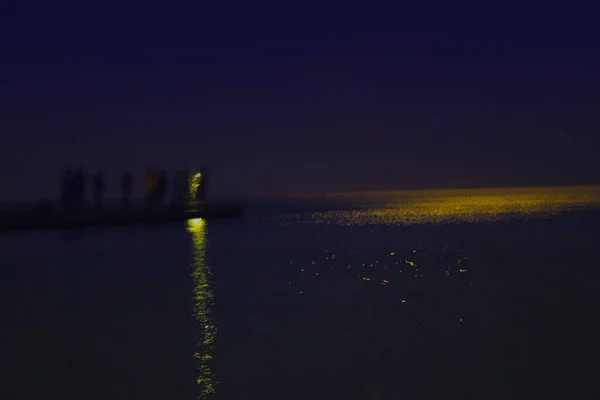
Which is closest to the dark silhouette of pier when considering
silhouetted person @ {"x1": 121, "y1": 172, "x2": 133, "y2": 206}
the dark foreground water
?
silhouetted person @ {"x1": 121, "y1": 172, "x2": 133, "y2": 206}

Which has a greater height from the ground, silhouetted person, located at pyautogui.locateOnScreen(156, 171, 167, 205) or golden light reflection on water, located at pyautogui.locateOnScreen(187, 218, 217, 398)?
silhouetted person, located at pyautogui.locateOnScreen(156, 171, 167, 205)

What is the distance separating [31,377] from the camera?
10.7 meters

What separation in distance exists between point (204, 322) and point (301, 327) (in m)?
1.86

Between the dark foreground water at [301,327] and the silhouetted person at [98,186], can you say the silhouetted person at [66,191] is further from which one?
the dark foreground water at [301,327]

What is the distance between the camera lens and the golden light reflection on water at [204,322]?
33.5 feet

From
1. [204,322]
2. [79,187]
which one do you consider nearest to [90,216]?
[79,187]

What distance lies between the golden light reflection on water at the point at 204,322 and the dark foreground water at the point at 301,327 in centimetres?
3

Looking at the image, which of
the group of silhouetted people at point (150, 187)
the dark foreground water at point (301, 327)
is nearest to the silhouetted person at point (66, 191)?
the group of silhouetted people at point (150, 187)

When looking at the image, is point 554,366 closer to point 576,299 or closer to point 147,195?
point 576,299

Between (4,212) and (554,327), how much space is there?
39.9 meters

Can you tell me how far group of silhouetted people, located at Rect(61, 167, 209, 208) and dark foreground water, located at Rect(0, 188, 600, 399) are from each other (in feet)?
75.6

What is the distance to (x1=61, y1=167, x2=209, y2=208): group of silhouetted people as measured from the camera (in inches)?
2009

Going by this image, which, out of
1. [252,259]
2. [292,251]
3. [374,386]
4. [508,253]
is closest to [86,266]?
[252,259]

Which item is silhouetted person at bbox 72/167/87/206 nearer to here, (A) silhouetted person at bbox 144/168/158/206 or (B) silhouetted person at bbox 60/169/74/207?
(B) silhouetted person at bbox 60/169/74/207
